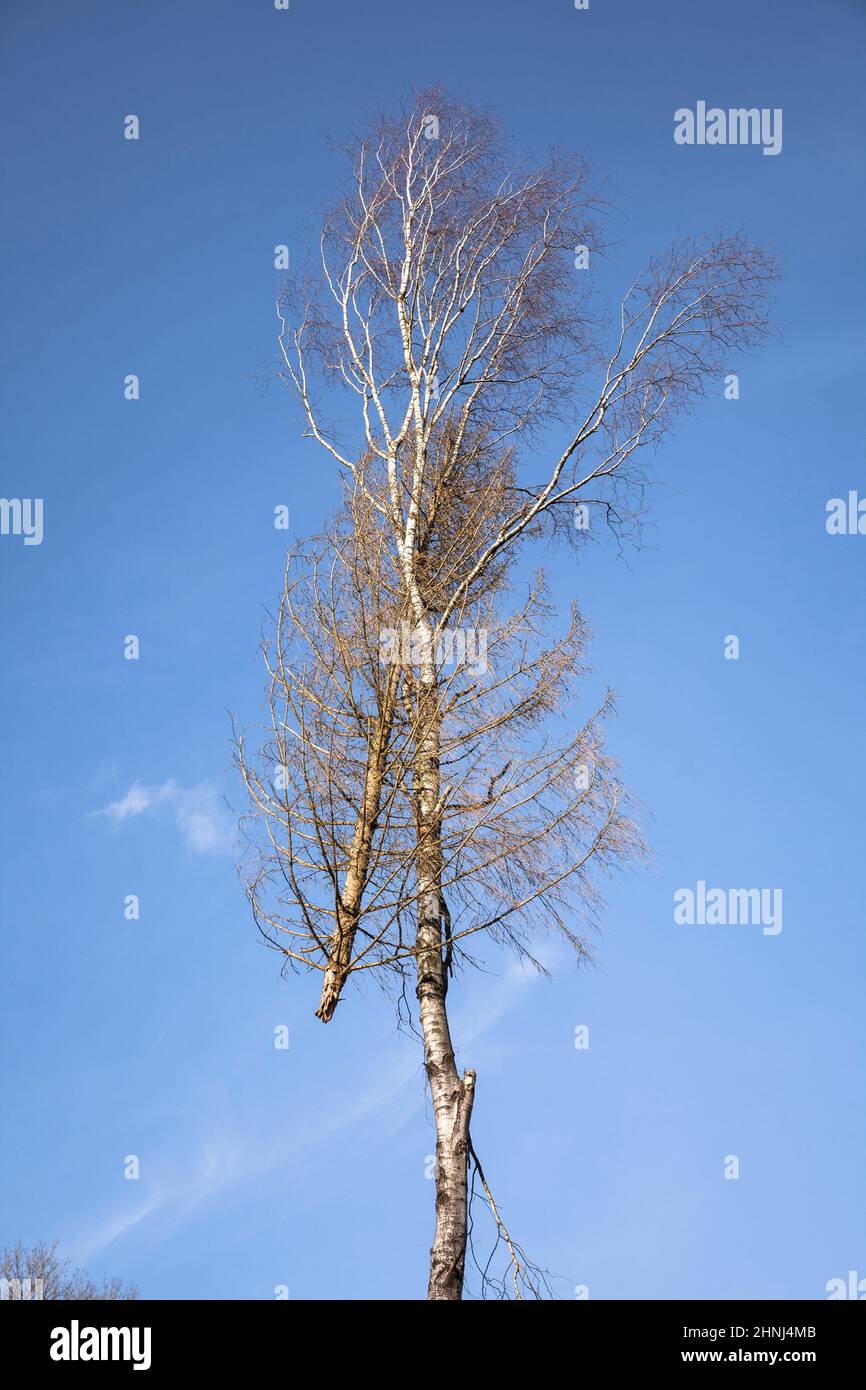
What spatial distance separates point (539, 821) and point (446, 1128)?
6.84 ft

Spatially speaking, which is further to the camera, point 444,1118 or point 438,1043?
point 438,1043

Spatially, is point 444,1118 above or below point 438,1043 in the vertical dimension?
below

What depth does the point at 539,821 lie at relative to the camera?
8.47 metres

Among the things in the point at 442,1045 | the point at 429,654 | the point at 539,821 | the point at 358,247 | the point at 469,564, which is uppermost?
the point at 358,247

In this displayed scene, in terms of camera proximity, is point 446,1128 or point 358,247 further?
point 358,247
